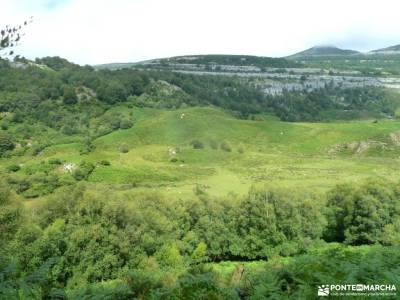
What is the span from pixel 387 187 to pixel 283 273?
58.1m

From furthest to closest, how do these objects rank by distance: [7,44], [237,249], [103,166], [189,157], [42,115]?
[42,115] < [189,157] < [103,166] < [237,249] < [7,44]

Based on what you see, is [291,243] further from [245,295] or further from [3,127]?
[3,127]

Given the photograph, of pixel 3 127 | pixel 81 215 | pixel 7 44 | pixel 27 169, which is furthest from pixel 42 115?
pixel 7 44

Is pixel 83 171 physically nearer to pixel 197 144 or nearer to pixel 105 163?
pixel 105 163

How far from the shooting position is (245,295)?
14.8 metres

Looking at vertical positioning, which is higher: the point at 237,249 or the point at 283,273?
the point at 283,273

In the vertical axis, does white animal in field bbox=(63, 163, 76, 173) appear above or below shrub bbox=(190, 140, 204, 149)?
above
